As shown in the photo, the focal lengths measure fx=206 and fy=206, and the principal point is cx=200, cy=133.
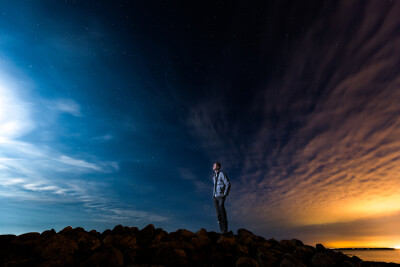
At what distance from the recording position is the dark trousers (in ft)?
33.2

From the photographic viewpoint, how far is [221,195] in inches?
406

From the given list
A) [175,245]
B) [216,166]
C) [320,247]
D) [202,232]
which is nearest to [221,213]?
[202,232]

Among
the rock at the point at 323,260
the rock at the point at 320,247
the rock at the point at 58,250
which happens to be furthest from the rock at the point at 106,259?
the rock at the point at 320,247

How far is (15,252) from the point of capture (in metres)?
6.43

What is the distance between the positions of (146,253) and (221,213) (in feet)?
14.8

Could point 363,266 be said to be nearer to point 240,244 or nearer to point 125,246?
point 240,244

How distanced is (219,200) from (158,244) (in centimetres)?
418

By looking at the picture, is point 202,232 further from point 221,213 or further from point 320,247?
point 320,247

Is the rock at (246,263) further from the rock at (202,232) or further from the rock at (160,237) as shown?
the rock at (160,237)

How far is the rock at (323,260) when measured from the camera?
22.3 feet

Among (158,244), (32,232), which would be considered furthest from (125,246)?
(32,232)

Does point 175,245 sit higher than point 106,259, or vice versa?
point 175,245

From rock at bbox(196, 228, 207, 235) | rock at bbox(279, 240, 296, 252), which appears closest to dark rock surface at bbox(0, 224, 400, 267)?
rock at bbox(196, 228, 207, 235)

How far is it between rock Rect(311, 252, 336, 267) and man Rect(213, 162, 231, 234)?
3949 millimetres
